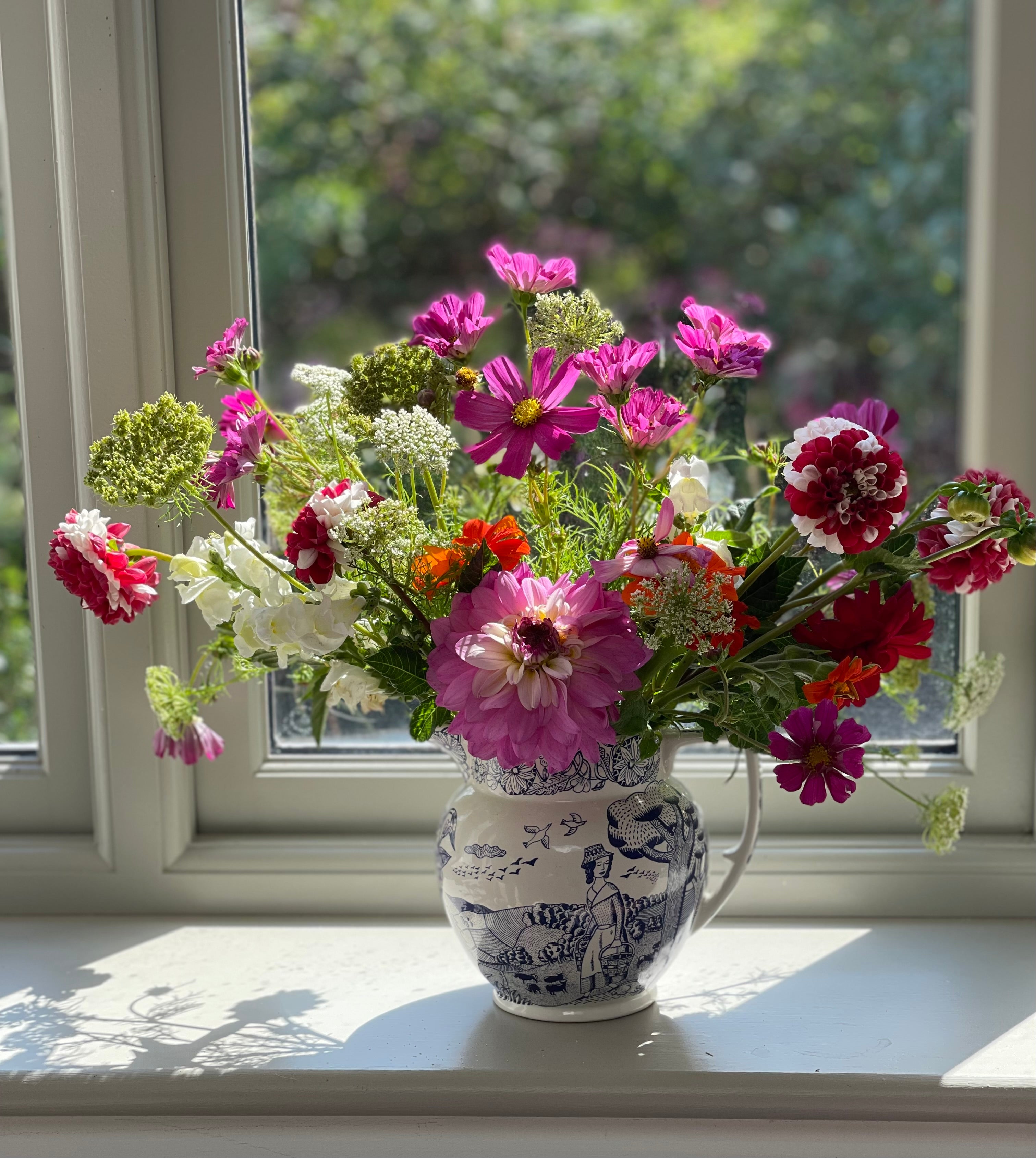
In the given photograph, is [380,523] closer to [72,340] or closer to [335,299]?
[72,340]

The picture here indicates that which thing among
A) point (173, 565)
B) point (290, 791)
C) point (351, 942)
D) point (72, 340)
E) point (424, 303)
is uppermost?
point (424, 303)

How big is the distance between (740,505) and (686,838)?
0.78 ft

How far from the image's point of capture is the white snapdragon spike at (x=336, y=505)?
60cm

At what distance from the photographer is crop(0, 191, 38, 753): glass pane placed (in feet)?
3.40

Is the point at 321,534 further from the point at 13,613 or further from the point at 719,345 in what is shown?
the point at 13,613

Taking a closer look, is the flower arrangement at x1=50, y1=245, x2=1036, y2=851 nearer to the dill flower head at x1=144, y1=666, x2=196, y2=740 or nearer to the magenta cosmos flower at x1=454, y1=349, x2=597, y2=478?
the magenta cosmos flower at x1=454, y1=349, x2=597, y2=478

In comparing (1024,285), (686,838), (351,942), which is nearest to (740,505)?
(686,838)

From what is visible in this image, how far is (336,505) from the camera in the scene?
1.98 feet

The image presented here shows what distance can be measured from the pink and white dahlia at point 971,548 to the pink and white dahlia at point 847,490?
0.08 metres

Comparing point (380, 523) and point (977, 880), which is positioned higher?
point (380, 523)

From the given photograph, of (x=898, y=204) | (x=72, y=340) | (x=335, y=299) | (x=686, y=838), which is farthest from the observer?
(x=335, y=299)

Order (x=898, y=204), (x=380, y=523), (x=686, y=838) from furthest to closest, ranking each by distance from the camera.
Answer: (x=898, y=204) < (x=686, y=838) < (x=380, y=523)

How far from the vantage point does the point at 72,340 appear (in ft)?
2.94

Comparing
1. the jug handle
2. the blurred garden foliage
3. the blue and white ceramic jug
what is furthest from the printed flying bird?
the blurred garden foliage
